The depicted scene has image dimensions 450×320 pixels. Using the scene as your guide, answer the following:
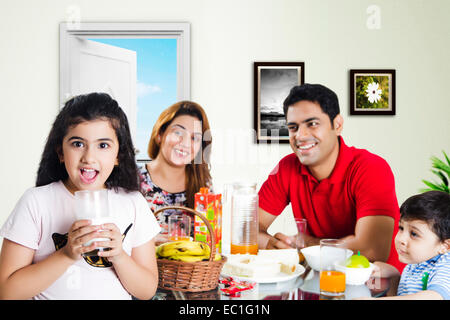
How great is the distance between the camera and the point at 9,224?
0.55 metres

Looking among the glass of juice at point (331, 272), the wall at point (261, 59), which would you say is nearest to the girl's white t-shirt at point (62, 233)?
the glass of juice at point (331, 272)

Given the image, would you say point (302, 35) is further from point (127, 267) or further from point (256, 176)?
point (127, 267)

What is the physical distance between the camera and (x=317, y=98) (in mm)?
1050

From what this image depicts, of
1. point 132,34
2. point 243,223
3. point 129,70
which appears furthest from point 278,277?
point 132,34

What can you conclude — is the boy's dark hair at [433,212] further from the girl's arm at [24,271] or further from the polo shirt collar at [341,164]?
the girl's arm at [24,271]

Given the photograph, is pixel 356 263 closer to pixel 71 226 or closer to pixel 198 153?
pixel 71 226

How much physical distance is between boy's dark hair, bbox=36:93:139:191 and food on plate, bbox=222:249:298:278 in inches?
10.1

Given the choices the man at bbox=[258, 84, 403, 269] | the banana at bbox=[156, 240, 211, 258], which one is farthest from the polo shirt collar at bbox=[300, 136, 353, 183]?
the banana at bbox=[156, 240, 211, 258]

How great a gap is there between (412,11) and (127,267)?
1130mm

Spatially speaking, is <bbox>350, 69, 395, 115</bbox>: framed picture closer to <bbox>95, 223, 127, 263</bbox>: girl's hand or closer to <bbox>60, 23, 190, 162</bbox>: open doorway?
<bbox>60, 23, 190, 162</bbox>: open doorway

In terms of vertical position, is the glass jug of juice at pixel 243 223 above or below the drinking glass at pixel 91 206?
below

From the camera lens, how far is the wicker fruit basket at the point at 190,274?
0.60 m

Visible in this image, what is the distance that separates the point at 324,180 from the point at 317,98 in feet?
0.76

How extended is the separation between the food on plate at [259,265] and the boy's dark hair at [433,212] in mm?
227
